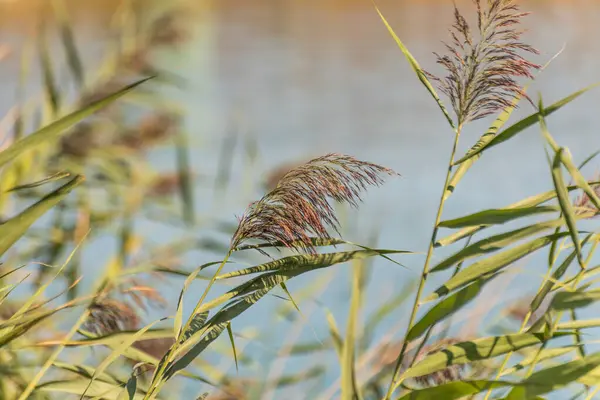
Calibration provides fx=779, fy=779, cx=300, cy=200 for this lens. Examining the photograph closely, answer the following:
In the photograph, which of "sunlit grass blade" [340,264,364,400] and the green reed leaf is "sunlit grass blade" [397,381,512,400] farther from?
"sunlit grass blade" [340,264,364,400]

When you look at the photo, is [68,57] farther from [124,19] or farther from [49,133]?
[49,133]

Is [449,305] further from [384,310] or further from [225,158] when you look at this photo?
[225,158]

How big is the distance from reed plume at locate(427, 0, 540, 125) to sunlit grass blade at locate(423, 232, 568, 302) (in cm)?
11

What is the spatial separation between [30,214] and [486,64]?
1.29 feet

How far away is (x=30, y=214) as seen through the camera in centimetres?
65

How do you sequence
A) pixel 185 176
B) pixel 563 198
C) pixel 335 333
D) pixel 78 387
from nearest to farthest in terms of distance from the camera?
pixel 563 198 → pixel 78 387 → pixel 335 333 → pixel 185 176

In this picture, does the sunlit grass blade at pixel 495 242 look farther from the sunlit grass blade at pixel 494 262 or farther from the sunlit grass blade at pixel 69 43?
the sunlit grass blade at pixel 69 43

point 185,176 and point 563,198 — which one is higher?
point 185,176

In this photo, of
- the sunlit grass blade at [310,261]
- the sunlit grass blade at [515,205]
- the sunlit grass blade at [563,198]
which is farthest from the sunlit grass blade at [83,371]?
the sunlit grass blade at [563,198]

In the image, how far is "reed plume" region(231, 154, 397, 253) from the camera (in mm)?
574

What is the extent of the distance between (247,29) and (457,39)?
4.42 m

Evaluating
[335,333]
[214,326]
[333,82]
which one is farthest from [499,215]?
[333,82]

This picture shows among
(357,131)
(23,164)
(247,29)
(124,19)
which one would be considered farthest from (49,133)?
(247,29)

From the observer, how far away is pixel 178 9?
5.73 feet
